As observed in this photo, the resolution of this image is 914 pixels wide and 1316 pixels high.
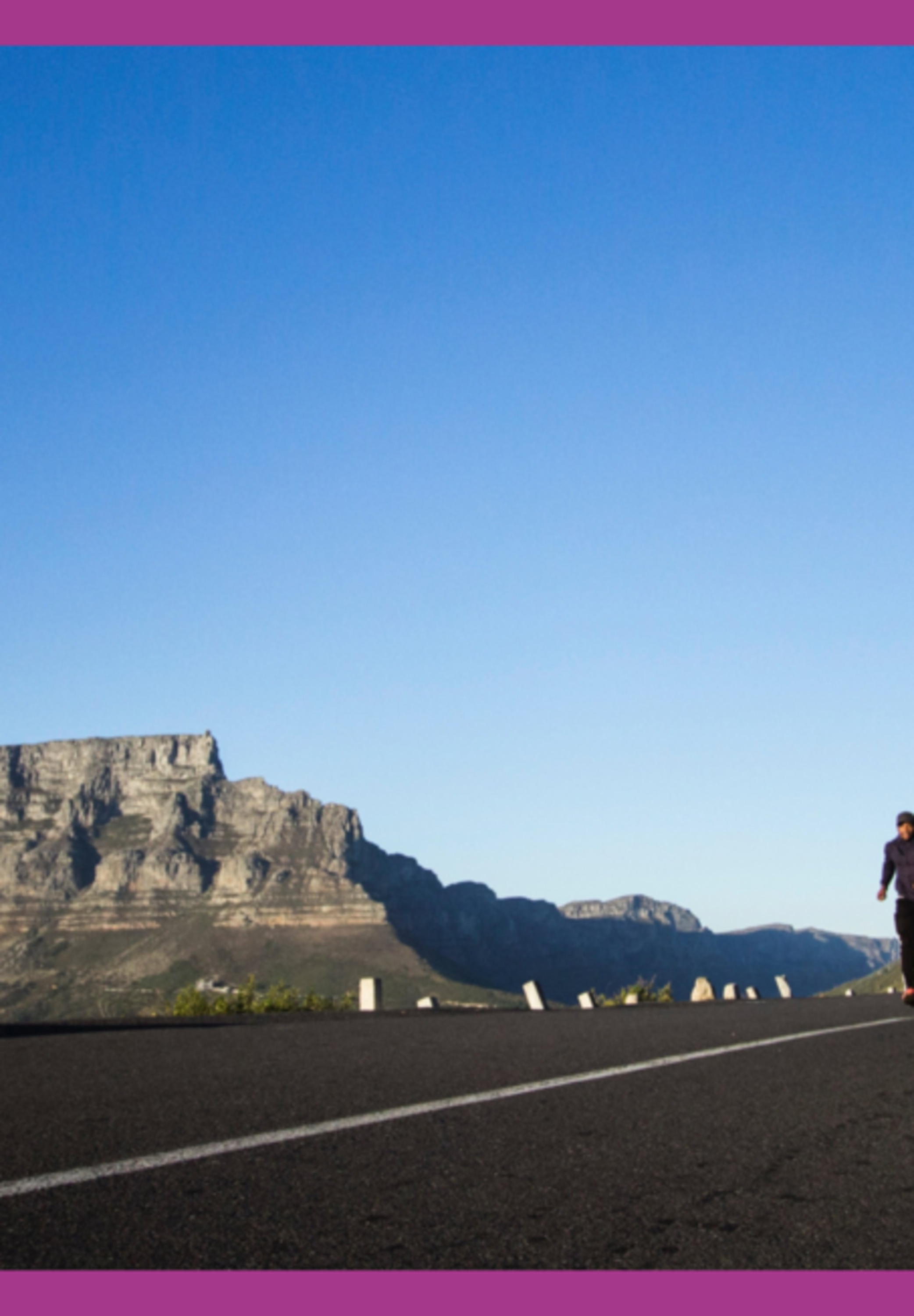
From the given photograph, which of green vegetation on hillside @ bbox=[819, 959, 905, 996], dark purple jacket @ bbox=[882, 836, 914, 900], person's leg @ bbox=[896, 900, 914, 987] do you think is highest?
dark purple jacket @ bbox=[882, 836, 914, 900]

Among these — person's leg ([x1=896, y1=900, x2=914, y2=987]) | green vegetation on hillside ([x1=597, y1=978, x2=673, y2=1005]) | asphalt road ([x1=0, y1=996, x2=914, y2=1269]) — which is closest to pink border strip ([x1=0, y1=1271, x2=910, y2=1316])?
asphalt road ([x1=0, y1=996, x2=914, y2=1269])

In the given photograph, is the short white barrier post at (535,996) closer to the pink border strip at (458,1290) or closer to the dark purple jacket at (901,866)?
the dark purple jacket at (901,866)

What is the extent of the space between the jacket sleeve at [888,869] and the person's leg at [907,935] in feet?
0.89

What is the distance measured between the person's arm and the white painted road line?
255 inches

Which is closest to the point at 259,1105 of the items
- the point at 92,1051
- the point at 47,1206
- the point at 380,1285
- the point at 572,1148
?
the point at 572,1148

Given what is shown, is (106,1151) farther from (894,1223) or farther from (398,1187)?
(894,1223)

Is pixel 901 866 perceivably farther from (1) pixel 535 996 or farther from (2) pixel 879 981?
(2) pixel 879 981

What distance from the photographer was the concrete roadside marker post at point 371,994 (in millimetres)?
17828

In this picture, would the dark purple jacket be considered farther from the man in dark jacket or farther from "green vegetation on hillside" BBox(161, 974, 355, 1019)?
"green vegetation on hillside" BBox(161, 974, 355, 1019)

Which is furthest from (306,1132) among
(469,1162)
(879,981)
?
(879,981)

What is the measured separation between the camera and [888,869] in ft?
46.1

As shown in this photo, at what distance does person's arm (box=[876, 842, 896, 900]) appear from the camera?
550 inches

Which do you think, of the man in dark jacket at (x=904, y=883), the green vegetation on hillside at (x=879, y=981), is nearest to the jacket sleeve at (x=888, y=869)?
the man in dark jacket at (x=904, y=883)

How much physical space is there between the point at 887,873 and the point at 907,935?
757mm
